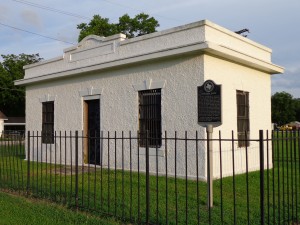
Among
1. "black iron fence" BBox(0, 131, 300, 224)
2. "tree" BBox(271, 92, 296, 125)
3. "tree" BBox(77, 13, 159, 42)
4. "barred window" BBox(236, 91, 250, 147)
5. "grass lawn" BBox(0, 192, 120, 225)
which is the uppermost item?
"tree" BBox(77, 13, 159, 42)

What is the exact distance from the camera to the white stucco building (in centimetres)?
1002

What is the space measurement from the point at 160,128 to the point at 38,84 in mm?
7195

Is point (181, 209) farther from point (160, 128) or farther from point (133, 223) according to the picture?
point (160, 128)

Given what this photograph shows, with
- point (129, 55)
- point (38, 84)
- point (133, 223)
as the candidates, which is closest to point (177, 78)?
point (129, 55)

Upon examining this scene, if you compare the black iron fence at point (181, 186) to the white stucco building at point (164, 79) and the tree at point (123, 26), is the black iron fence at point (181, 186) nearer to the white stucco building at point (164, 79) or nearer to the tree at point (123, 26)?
the white stucco building at point (164, 79)

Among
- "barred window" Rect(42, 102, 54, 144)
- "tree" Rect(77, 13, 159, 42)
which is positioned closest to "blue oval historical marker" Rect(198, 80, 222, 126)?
"barred window" Rect(42, 102, 54, 144)

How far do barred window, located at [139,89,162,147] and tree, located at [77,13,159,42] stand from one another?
20712mm

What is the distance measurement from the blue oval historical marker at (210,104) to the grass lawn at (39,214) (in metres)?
2.63

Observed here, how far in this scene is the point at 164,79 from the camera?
1062 cm

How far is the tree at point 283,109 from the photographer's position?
76.6 metres

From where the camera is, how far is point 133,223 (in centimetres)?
592

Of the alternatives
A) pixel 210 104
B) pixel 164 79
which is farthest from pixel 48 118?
pixel 210 104

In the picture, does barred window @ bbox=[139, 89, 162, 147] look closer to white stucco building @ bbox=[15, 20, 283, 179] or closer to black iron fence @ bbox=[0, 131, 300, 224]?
white stucco building @ bbox=[15, 20, 283, 179]

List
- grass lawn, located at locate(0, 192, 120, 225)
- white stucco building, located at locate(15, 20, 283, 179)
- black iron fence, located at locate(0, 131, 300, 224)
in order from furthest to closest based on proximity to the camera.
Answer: white stucco building, located at locate(15, 20, 283, 179)
grass lawn, located at locate(0, 192, 120, 225)
black iron fence, located at locate(0, 131, 300, 224)
